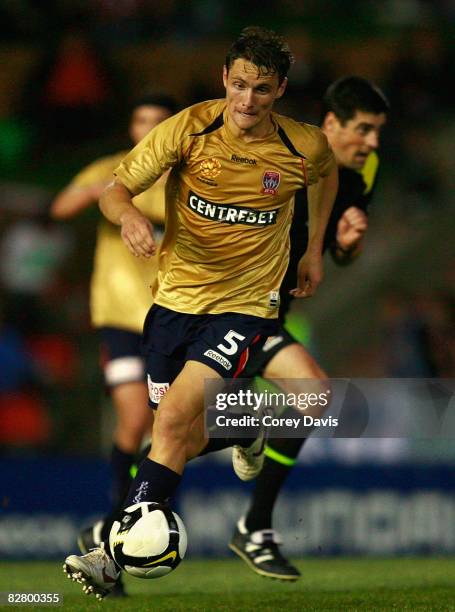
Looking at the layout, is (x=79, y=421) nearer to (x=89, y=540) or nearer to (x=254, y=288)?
(x=89, y=540)

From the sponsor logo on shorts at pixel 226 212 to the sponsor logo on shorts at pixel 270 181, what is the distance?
0.10 metres

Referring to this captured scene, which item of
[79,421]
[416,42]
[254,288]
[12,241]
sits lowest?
[254,288]

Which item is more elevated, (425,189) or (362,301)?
(425,189)

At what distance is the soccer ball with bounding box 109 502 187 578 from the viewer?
5680mm

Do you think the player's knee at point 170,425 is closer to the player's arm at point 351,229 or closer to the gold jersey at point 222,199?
the gold jersey at point 222,199

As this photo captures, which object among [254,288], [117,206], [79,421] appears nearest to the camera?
[117,206]

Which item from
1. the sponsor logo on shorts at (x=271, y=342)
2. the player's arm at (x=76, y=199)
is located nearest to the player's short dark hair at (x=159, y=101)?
the player's arm at (x=76, y=199)

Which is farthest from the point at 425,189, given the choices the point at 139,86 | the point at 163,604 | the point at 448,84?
the point at 163,604

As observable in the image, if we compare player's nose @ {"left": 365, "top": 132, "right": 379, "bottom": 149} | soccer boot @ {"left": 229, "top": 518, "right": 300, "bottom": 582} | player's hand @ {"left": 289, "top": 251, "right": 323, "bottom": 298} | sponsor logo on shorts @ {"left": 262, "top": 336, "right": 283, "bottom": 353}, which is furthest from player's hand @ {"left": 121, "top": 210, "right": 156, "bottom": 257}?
player's nose @ {"left": 365, "top": 132, "right": 379, "bottom": 149}

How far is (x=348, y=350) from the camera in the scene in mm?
13500

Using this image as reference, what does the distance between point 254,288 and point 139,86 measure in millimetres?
9777

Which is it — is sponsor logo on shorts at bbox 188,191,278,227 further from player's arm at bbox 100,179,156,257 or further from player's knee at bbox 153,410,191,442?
player's knee at bbox 153,410,191,442

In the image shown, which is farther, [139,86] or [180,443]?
[139,86]

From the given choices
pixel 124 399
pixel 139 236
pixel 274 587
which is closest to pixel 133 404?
pixel 124 399
